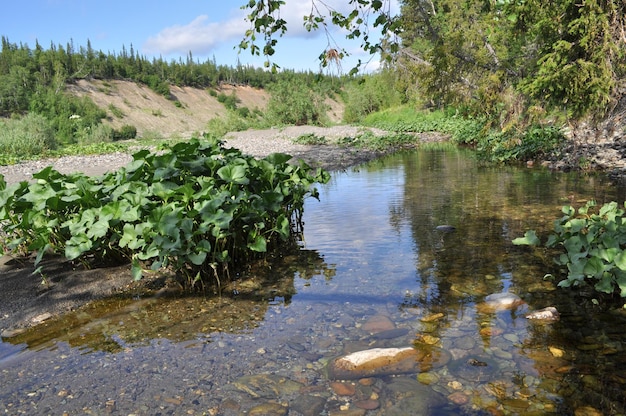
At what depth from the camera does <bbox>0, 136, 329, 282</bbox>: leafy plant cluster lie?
4.59 metres

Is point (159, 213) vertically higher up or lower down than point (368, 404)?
higher up

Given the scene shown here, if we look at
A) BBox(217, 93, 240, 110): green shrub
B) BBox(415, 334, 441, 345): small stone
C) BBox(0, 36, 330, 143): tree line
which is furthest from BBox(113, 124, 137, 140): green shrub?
BBox(415, 334, 441, 345): small stone

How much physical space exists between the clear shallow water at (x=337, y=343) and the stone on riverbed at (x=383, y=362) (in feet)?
0.25

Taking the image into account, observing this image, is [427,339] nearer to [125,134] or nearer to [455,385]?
[455,385]

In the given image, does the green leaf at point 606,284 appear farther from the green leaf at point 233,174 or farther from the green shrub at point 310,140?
the green shrub at point 310,140

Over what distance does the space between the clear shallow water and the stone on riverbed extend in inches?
3.0

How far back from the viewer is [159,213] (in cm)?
456

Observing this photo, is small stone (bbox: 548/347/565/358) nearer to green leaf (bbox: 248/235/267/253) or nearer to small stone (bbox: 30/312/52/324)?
green leaf (bbox: 248/235/267/253)

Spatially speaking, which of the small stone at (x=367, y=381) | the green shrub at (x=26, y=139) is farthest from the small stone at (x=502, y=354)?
the green shrub at (x=26, y=139)

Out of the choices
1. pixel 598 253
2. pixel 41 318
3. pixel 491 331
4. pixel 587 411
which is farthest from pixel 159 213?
pixel 598 253

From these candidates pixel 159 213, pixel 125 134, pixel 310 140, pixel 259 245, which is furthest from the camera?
pixel 125 134

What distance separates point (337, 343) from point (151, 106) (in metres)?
79.6

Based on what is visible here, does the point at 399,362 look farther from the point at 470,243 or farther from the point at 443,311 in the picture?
the point at 470,243

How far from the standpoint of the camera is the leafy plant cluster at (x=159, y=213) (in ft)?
15.1
